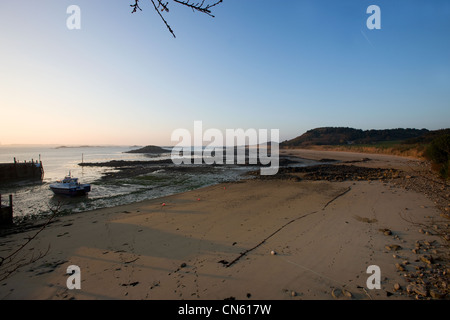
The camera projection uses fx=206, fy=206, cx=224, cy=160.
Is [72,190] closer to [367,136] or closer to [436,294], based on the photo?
[436,294]

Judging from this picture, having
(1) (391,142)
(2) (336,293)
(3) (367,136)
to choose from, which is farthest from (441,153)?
(3) (367,136)

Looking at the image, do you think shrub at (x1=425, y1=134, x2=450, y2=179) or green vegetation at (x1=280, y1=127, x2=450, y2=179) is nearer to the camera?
shrub at (x1=425, y1=134, x2=450, y2=179)

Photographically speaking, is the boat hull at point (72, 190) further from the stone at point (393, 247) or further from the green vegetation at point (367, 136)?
the green vegetation at point (367, 136)

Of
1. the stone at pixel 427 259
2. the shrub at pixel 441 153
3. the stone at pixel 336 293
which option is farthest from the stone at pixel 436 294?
the shrub at pixel 441 153

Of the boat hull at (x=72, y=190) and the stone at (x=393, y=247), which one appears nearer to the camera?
the stone at (x=393, y=247)

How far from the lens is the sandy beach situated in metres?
4.45

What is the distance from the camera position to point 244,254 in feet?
19.6

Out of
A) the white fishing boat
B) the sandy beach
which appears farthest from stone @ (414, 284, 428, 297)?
the white fishing boat

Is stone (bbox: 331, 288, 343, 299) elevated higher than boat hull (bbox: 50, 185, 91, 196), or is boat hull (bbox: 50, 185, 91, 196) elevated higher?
stone (bbox: 331, 288, 343, 299)

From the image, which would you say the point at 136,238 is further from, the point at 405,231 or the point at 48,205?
the point at 48,205

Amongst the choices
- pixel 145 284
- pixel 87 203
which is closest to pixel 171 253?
pixel 145 284

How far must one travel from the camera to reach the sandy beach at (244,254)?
445 centimetres

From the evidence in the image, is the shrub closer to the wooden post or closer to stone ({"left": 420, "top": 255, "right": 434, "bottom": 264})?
stone ({"left": 420, "top": 255, "right": 434, "bottom": 264})
